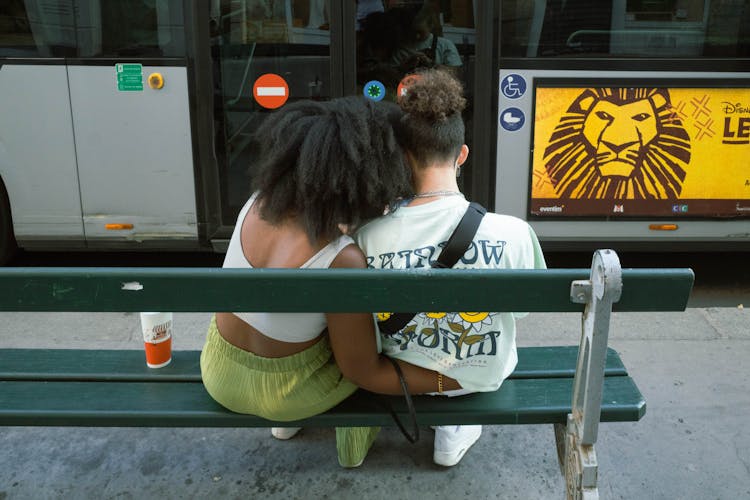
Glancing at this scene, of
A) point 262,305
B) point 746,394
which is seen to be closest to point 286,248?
point 262,305

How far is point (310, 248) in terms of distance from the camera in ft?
6.93

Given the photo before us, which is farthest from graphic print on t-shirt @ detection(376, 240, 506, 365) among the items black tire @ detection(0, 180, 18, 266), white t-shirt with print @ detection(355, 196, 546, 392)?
black tire @ detection(0, 180, 18, 266)

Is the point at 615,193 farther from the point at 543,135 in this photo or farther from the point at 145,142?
the point at 145,142

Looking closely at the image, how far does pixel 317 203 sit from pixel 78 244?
3.48 metres

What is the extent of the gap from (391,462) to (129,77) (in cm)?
316

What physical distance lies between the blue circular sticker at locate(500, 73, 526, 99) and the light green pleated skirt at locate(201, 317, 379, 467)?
9.50 ft

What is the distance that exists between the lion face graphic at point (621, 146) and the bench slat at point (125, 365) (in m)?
2.21

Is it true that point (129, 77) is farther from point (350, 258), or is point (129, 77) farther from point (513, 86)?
point (350, 258)

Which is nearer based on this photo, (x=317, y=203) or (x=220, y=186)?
(x=317, y=203)

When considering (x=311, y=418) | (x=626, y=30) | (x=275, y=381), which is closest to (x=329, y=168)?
(x=275, y=381)

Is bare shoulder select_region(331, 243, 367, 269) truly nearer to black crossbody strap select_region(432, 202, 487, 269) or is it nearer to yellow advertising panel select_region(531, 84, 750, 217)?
black crossbody strap select_region(432, 202, 487, 269)

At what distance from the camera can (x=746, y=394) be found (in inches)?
137

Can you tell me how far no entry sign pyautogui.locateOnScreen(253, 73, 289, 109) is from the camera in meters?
4.80

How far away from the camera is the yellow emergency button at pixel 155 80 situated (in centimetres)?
478
